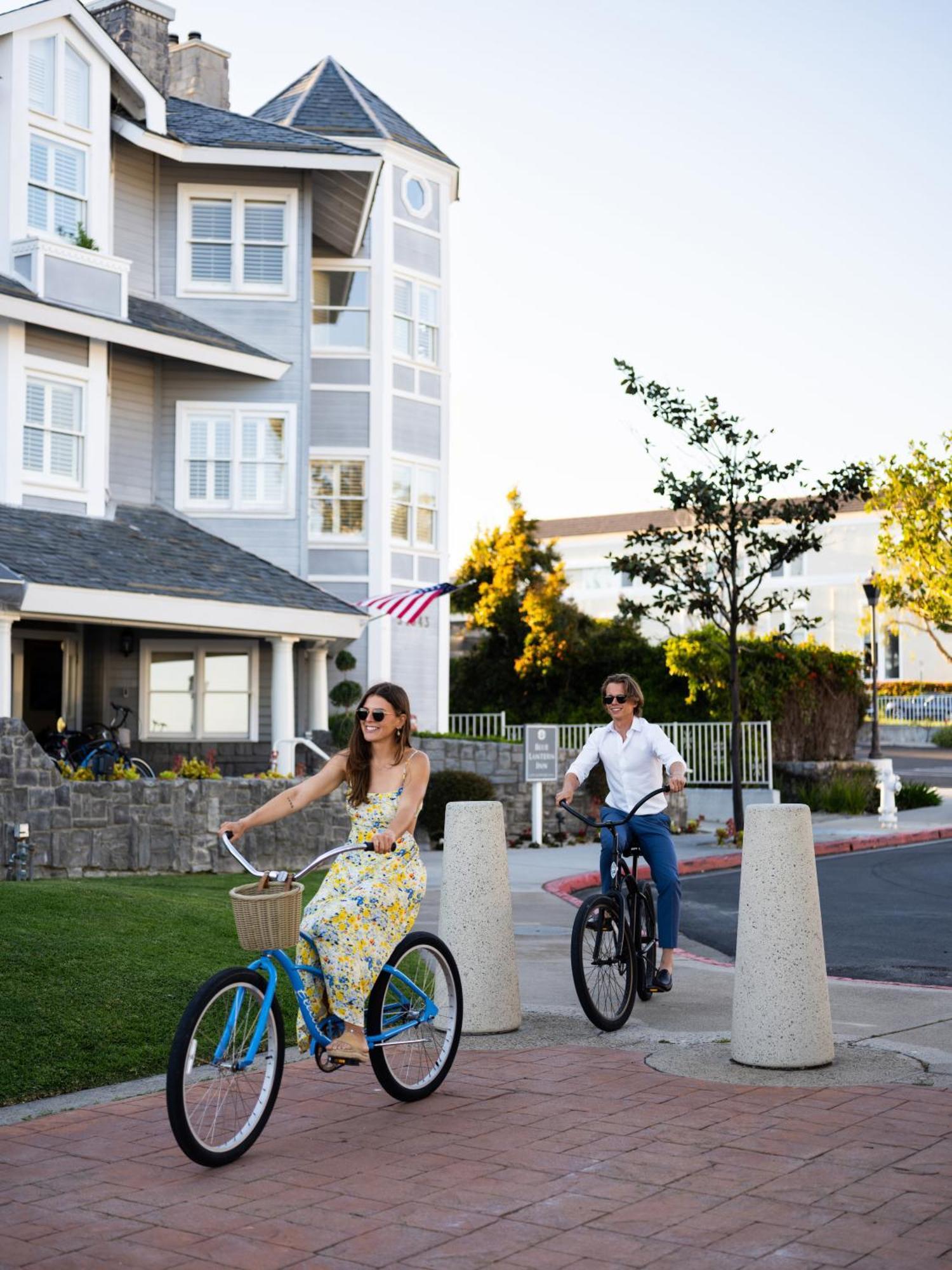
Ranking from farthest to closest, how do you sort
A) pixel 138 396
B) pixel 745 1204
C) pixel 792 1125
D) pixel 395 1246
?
pixel 138 396 → pixel 792 1125 → pixel 745 1204 → pixel 395 1246

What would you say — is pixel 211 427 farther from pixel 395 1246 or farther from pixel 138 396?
pixel 395 1246

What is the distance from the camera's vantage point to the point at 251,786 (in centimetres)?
1834

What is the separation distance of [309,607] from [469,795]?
371 cm

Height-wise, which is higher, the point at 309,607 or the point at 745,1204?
the point at 309,607

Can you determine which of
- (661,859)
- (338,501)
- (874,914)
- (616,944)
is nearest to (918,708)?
(338,501)

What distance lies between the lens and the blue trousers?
29.4 feet

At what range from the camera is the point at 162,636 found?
23.2 metres

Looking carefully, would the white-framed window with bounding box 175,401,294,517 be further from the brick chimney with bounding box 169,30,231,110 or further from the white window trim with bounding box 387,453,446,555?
the brick chimney with bounding box 169,30,231,110

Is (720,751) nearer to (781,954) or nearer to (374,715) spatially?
(781,954)

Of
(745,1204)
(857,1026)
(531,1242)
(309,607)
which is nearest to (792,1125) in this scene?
(745,1204)

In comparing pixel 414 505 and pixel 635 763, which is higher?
pixel 414 505

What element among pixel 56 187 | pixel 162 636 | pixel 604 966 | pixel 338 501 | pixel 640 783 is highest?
pixel 56 187

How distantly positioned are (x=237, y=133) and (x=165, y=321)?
371cm

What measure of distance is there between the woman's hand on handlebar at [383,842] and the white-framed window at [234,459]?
719 inches
